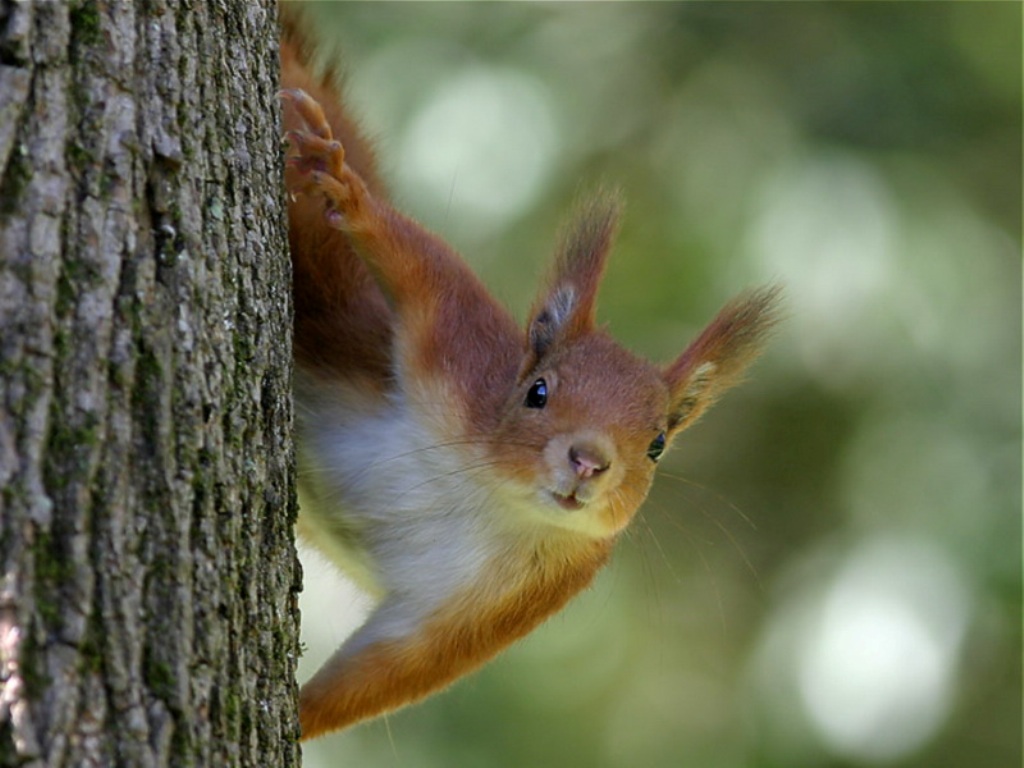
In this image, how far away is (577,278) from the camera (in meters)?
3.29

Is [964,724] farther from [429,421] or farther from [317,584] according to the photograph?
[429,421]

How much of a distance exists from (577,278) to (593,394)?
374mm

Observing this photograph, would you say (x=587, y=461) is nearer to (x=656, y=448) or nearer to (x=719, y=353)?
(x=656, y=448)

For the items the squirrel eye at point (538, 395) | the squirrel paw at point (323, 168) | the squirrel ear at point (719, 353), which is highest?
the squirrel paw at point (323, 168)

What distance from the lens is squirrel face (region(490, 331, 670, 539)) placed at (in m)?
2.84

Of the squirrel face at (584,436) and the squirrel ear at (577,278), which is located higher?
the squirrel ear at (577,278)

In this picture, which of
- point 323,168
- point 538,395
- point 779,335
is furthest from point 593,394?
point 779,335

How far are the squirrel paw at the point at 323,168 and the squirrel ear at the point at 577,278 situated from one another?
21.4 inches

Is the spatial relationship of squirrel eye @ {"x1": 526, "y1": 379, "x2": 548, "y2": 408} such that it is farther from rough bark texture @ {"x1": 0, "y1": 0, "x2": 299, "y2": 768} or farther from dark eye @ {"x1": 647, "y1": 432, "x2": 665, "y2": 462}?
rough bark texture @ {"x1": 0, "y1": 0, "x2": 299, "y2": 768}

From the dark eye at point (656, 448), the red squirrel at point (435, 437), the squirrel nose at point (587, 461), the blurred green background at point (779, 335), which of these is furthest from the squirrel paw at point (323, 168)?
the blurred green background at point (779, 335)

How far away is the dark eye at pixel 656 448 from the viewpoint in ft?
10.1

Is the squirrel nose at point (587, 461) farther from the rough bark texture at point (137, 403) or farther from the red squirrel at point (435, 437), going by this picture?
the rough bark texture at point (137, 403)

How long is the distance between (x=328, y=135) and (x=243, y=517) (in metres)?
0.96

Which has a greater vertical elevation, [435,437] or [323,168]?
[323,168]
